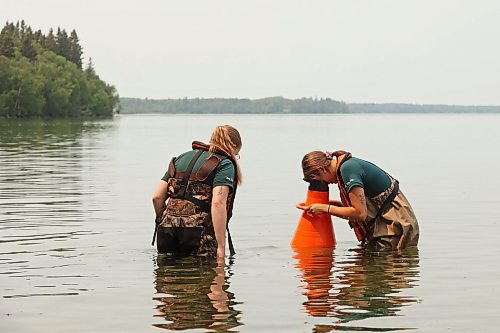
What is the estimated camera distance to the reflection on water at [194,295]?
8.87m

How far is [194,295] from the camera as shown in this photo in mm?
10141

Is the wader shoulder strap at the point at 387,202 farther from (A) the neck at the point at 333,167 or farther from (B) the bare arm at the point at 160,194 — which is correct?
(B) the bare arm at the point at 160,194

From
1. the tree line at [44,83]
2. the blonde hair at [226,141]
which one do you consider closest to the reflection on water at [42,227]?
the blonde hair at [226,141]

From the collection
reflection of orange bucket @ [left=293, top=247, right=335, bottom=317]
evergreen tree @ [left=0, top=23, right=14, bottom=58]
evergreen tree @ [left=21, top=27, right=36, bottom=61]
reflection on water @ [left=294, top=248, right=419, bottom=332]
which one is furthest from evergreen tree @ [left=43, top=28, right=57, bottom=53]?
reflection on water @ [left=294, top=248, right=419, bottom=332]

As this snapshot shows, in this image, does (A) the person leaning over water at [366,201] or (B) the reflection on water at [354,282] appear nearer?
(B) the reflection on water at [354,282]

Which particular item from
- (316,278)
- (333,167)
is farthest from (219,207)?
(333,167)

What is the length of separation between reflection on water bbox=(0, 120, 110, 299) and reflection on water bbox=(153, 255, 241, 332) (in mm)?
917

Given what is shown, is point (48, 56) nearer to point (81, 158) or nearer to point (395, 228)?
point (81, 158)

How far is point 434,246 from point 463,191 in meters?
11.4

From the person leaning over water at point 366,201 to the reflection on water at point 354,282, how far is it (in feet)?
0.73

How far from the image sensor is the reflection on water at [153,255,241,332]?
8.87 metres

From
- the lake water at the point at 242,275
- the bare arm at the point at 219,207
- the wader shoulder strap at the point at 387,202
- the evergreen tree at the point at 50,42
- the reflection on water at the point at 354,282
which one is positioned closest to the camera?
the lake water at the point at 242,275

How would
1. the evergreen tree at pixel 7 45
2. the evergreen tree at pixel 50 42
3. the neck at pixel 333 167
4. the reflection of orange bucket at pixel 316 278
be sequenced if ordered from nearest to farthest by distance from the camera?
the reflection of orange bucket at pixel 316 278, the neck at pixel 333 167, the evergreen tree at pixel 7 45, the evergreen tree at pixel 50 42

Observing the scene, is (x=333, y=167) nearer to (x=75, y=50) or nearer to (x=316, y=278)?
(x=316, y=278)
